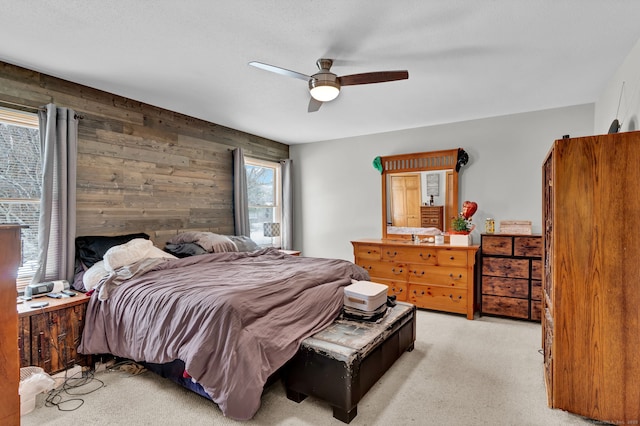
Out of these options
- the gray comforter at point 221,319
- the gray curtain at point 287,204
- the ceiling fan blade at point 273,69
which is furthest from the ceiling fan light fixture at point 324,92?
the gray curtain at point 287,204

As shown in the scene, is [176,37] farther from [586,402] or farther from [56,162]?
[586,402]

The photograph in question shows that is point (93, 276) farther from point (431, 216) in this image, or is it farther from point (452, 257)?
point (431, 216)

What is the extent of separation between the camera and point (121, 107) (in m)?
3.47

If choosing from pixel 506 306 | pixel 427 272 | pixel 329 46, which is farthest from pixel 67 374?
pixel 506 306

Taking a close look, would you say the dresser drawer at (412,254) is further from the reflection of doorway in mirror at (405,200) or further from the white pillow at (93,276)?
the white pillow at (93,276)

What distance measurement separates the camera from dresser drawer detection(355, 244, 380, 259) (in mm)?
4414

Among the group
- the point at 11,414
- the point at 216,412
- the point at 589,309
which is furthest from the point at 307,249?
the point at 11,414

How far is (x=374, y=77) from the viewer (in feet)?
7.84

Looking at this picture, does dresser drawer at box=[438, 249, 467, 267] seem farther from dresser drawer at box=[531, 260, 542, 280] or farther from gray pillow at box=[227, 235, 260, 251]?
gray pillow at box=[227, 235, 260, 251]

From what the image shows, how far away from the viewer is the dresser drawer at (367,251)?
4414 millimetres

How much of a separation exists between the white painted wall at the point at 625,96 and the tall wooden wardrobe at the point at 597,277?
2.96 feet

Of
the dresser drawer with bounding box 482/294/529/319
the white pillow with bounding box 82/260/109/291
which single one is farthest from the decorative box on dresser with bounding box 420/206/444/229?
the white pillow with bounding box 82/260/109/291

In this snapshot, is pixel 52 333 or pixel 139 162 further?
pixel 139 162

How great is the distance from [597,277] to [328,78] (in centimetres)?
210
